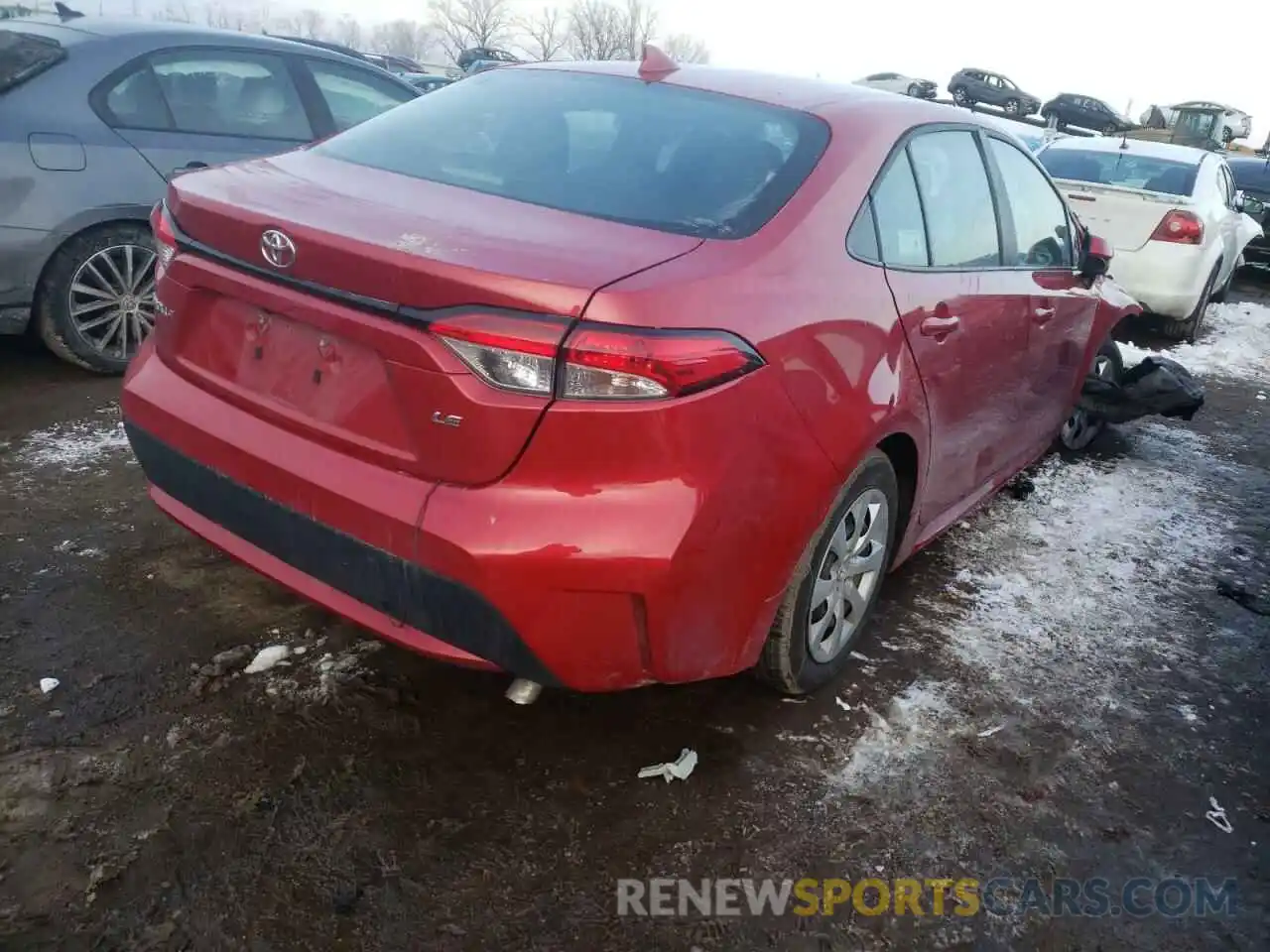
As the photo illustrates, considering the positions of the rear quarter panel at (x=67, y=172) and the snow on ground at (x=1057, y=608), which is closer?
the snow on ground at (x=1057, y=608)

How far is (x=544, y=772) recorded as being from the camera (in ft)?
7.79

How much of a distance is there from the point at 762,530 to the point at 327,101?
4321 mm

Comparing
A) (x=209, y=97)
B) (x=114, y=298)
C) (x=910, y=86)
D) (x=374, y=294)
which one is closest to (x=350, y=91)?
(x=209, y=97)

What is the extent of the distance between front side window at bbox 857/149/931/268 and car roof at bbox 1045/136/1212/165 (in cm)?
700

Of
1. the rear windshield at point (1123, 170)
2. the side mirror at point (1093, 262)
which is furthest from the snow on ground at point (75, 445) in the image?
the rear windshield at point (1123, 170)

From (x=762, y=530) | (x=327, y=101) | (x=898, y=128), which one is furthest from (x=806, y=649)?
(x=327, y=101)

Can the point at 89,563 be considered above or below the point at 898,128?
below

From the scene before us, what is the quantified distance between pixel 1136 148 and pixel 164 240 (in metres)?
8.68

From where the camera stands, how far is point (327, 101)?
5344mm

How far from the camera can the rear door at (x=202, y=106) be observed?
14.9ft

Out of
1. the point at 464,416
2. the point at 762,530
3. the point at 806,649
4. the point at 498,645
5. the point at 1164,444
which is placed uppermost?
the point at 464,416

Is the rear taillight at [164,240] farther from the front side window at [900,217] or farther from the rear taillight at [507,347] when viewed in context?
the front side window at [900,217]

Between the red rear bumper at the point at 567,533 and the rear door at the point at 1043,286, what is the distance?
1691 mm

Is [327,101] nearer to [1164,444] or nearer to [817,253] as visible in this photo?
[817,253]
